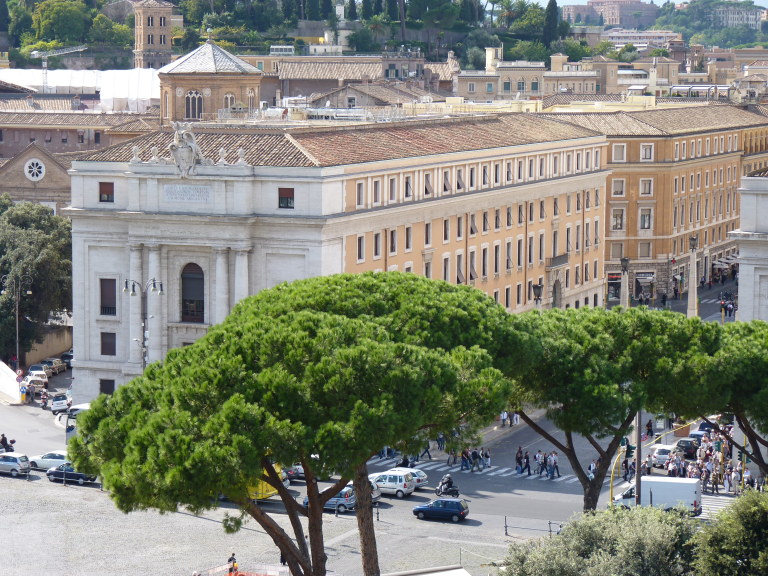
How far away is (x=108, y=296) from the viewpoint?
7462 centimetres

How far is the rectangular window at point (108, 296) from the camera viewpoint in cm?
7438

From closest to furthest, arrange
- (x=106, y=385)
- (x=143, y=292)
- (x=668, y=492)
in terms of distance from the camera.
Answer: (x=668, y=492) < (x=143, y=292) < (x=106, y=385)

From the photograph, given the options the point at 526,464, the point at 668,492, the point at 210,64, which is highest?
the point at 210,64

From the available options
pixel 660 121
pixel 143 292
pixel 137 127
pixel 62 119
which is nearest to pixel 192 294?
pixel 143 292

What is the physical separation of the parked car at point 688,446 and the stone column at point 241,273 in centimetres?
1541

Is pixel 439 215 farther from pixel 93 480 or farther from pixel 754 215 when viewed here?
pixel 93 480

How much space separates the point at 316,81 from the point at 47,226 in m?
75.4

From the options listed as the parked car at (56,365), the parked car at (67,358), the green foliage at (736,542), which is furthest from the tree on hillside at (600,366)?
the parked car at (67,358)

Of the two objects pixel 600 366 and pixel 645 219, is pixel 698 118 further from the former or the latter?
pixel 600 366

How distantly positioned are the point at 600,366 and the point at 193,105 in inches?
2545

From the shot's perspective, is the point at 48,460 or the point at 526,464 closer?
the point at 526,464

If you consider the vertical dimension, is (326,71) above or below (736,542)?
above

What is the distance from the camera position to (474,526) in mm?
58469

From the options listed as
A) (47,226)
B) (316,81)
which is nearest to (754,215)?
(47,226)
